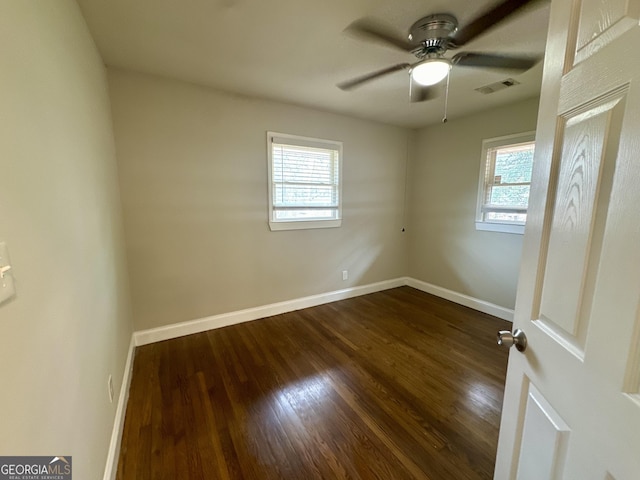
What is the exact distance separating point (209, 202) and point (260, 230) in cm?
61

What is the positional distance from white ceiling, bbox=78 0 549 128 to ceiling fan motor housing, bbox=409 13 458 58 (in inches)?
1.3

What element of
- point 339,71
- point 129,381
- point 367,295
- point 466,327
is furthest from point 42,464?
point 367,295

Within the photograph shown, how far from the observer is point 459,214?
139 inches

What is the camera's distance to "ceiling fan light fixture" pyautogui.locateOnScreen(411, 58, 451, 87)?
1599 millimetres

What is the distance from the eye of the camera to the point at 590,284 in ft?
1.89

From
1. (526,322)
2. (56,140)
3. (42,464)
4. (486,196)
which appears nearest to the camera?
(42,464)

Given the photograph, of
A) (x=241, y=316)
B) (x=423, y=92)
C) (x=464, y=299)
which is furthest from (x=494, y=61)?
(x=241, y=316)

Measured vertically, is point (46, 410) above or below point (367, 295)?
above

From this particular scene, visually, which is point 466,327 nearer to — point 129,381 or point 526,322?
point 526,322

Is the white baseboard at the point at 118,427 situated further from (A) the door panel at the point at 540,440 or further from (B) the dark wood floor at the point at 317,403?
(A) the door panel at the point at 540,440

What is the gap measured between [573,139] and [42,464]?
5.21ft

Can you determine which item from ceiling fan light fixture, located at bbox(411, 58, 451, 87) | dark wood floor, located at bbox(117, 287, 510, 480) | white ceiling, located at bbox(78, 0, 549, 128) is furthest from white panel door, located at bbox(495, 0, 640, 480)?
white ceiling, located at bbox(78, 0, 549, 128)

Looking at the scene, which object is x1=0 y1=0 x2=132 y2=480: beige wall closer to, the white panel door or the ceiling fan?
the white panel door

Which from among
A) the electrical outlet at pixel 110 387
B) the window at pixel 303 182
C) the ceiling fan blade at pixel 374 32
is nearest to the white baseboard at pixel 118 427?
the electrical outlet at pixel 110 387
